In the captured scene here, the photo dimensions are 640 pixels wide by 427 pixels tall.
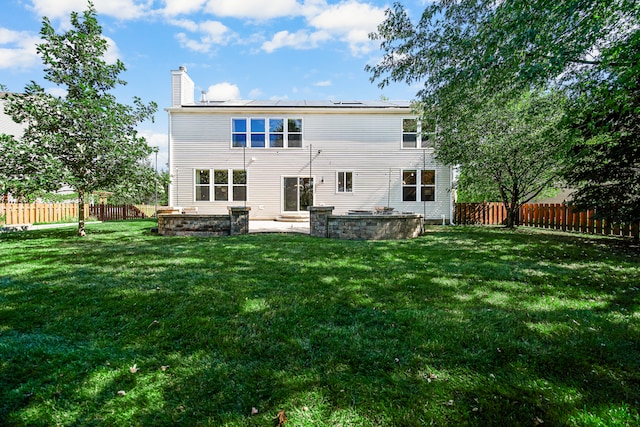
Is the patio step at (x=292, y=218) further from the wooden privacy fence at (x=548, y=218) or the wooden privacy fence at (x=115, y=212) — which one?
the wooden privacy fence at (x=115, y=212)

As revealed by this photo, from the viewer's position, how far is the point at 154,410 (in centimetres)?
185

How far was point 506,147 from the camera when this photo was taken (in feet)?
35.8

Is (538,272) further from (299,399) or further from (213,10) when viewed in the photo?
(213,10)

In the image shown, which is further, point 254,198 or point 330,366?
point 254,198

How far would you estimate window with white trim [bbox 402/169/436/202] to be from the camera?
14.8 m

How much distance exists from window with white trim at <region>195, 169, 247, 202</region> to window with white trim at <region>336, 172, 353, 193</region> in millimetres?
4439

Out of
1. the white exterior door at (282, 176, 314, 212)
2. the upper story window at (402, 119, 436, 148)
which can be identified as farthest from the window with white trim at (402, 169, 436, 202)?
the white exterior door at (282, 176, 314, 212)

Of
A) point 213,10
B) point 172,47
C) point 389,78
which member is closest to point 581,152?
point 389,78

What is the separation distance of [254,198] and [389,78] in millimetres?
8616

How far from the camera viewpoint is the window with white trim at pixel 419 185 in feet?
48.5

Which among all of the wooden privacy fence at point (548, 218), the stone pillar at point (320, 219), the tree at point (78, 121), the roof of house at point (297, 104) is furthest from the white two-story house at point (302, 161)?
the stone pillar at point (320, 219)

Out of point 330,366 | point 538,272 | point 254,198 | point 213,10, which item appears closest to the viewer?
point 330,366

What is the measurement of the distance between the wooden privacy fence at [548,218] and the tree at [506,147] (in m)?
1.15

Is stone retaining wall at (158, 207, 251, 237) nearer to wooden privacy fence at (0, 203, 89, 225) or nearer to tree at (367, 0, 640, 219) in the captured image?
tree at (367, 0, 640, 219)
